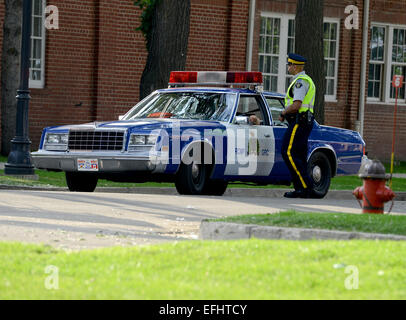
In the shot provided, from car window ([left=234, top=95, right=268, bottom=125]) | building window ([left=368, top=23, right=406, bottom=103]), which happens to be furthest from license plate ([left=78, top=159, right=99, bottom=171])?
building window ([left=368, top=23, right=406, bottom=103])

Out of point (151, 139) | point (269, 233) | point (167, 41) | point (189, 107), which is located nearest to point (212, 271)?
point (269, 233)

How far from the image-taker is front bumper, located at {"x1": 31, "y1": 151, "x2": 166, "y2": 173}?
1376 centimetres

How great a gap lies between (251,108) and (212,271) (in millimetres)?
8614

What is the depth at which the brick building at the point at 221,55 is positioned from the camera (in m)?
25.0

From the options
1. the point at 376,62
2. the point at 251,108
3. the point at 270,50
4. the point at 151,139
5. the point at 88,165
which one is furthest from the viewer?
the point at 376,62

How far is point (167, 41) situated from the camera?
64.0ft

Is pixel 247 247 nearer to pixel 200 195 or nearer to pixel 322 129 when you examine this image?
pixel 200 195

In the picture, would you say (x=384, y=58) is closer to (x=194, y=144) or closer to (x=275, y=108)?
(x=275, y=108)

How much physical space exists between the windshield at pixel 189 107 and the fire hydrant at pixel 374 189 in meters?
4.39

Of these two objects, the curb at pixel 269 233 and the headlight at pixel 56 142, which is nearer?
the curb at pixel 269 233

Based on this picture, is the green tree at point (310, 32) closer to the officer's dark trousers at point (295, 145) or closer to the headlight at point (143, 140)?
the officer's dark trousers at point (295, 145)

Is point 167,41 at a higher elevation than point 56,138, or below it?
higher

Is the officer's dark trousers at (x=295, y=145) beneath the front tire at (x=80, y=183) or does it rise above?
above

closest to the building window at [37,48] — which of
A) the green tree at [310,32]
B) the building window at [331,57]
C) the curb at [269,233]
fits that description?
the green tree at [310,32]
